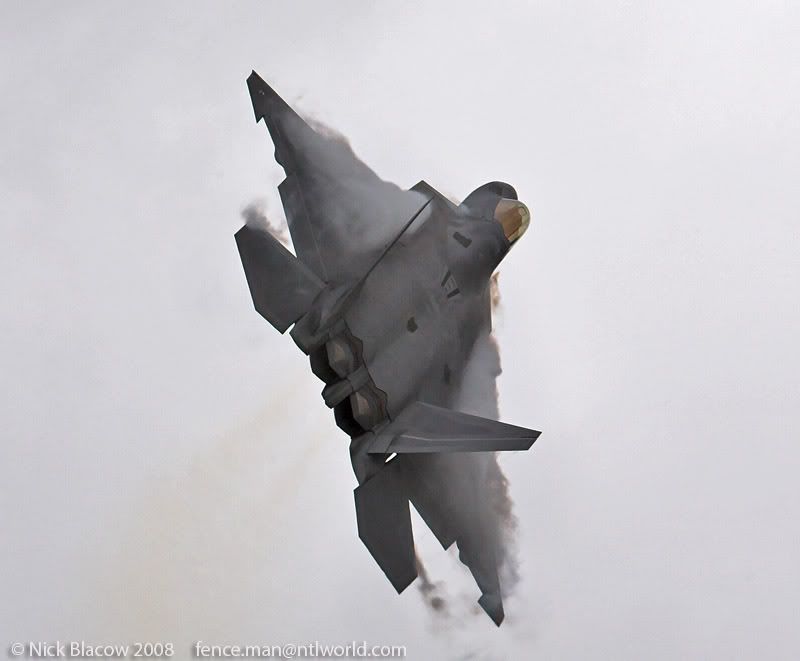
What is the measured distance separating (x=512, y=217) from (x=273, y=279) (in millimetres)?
5743

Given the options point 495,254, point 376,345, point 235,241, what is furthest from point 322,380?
point 495,254

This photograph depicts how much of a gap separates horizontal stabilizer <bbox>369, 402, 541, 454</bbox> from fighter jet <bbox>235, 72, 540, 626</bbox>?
2cm

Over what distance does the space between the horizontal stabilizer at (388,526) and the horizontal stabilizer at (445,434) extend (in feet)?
2.29

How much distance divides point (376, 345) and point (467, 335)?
8.74 feet

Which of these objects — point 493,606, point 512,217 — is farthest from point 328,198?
point 493,606

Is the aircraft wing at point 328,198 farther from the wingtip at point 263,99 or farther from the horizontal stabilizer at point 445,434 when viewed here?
the horizontal stabilizer at point 445,434

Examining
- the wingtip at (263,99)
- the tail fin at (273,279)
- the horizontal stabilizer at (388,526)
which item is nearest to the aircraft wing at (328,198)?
the wingtip at (263,99)

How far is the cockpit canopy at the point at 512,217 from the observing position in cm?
2717

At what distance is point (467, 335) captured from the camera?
85.9 ft

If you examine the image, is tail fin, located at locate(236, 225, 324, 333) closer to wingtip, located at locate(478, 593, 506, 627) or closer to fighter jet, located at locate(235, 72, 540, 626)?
fighter jet, located at locate(235, 72, 540, 626)

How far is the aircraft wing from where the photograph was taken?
81.7 feet

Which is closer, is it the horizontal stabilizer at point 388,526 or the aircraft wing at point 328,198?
the horizontal stabilizer at point 388,526

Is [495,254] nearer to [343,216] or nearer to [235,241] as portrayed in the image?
[343,216]

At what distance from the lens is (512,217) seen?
89.5 ft
